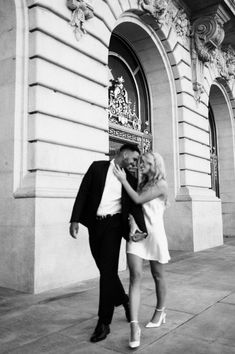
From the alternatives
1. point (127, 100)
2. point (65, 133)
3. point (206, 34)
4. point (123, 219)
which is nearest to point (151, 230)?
point (123, 219)

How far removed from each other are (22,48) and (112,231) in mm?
3980

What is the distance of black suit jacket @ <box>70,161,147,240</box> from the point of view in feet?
11.3

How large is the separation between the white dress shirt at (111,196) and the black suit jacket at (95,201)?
4 cm

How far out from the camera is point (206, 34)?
11.0 m

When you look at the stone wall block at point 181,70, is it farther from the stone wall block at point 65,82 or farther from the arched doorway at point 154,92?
the stone wall block at point 65,82

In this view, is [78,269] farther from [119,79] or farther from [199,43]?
[199,43]

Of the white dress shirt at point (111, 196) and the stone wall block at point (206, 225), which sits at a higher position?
the white dress shirt at point (111, 196)

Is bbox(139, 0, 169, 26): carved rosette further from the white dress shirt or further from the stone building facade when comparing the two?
the white dress shirt

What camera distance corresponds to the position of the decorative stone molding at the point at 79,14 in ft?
21.0

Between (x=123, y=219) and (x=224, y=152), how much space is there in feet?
41.3

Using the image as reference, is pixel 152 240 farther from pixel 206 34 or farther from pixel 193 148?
pixel 206 34

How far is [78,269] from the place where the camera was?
5980 mm

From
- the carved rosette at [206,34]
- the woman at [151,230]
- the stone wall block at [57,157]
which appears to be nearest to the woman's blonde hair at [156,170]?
the woman at [151,230]

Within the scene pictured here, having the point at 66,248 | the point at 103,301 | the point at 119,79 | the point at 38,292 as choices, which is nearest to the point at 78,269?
the point at 66,248
